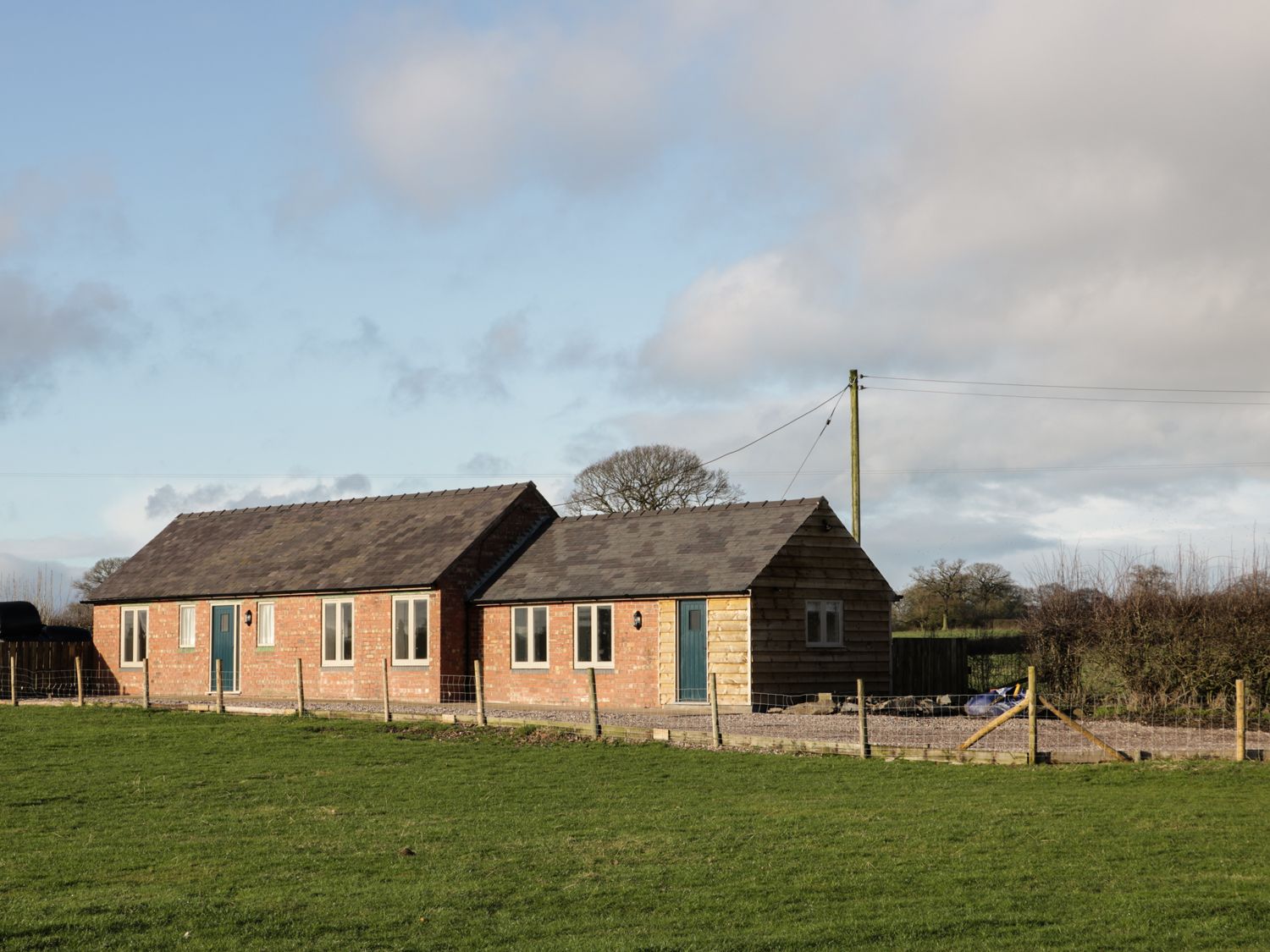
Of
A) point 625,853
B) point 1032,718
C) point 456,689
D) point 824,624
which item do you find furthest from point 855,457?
point 625,853

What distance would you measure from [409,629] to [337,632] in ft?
8.02

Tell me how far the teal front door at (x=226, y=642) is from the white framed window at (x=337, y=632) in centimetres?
332

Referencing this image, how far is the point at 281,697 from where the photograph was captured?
1476 inches

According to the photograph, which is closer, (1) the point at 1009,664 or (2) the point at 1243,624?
(2) the point at 1243,624

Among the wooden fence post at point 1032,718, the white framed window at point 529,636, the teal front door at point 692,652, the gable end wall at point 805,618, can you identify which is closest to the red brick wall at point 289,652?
the white framed window at point 529,636

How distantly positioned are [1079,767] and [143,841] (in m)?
12.4

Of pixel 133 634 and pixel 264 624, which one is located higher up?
pixel 264 624

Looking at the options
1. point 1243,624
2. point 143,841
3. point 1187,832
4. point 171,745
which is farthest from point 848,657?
point 143,841

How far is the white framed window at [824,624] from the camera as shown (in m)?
32.3

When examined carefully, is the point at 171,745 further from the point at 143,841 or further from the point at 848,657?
the point at 848,657

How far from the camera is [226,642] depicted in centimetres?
3938

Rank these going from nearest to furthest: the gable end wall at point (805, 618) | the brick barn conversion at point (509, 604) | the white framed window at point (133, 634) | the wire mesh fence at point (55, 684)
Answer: the gable end wall at point (805, 618) → the brick barn conversion at point (509, 604) → the wire mesh fence at point (55, 684) → the white framed window at point (133, 634)

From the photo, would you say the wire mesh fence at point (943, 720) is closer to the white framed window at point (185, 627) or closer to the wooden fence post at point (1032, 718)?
the wooden fence post at point (1032, 718)

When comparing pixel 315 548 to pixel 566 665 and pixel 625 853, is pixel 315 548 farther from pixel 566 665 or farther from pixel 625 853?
pixel 625 853
